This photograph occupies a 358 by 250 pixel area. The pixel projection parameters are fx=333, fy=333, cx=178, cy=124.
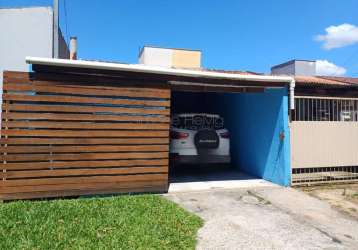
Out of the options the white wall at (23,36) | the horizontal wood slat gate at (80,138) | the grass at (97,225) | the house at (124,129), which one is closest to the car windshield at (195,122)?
the house at (124,129)

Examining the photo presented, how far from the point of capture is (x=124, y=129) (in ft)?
22.0

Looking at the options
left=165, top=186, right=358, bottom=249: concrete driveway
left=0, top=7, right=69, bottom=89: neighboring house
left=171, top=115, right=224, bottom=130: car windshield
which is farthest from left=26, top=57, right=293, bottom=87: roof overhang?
left=0, top=7, right=69, bottom=89: neighboring house

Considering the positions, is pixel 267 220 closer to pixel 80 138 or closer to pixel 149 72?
pixel 149 72

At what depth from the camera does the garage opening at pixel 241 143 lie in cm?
789

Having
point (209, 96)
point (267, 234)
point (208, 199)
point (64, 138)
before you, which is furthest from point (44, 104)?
point (209, 96)

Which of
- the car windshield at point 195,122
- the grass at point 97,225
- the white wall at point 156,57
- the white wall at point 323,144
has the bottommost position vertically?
the grass at point 97,225

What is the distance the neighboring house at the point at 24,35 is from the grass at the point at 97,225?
282 inches

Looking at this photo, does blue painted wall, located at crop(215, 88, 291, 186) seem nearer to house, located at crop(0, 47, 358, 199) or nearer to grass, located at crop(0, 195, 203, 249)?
house, located at crop(0, 47, 358, 199)

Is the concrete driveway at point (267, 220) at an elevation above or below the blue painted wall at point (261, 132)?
below

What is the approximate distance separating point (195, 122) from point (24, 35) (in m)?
7.06

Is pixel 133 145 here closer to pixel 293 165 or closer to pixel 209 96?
pixel 293 165

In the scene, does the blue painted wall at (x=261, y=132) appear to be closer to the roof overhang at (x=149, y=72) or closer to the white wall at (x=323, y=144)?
the white wall at (x=323, y=144)

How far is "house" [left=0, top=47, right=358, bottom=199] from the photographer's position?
19.9 feet

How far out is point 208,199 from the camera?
6641mm
